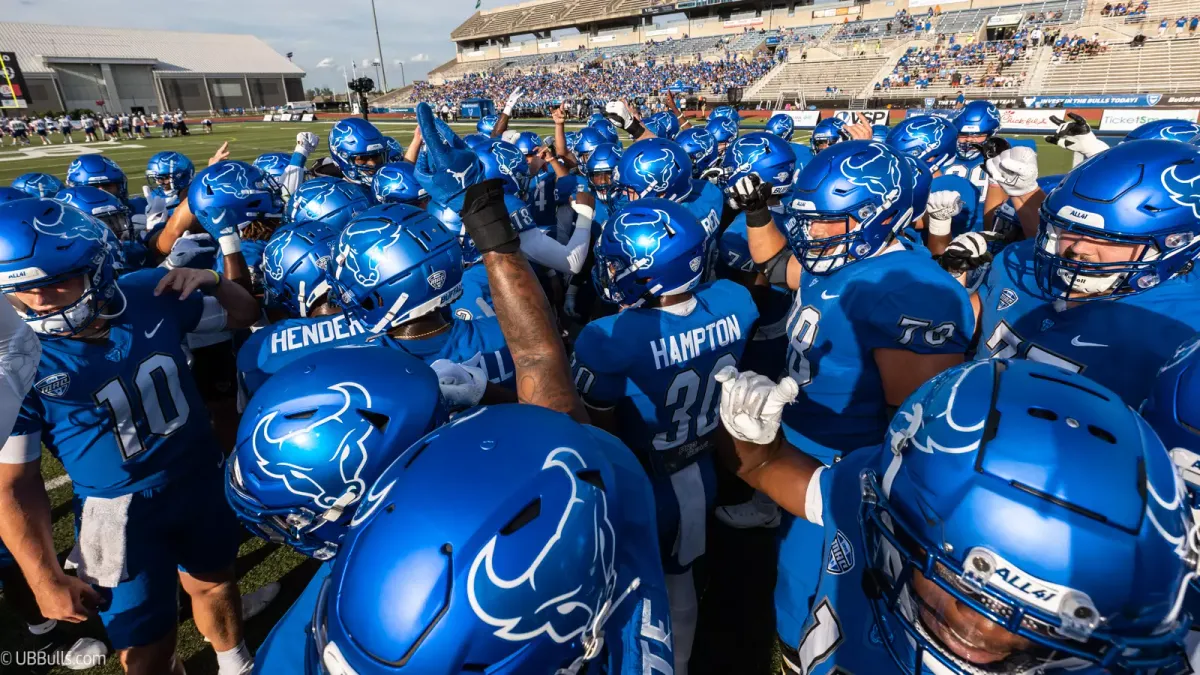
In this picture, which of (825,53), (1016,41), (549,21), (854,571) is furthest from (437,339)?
(549,21)

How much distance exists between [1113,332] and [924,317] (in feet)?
2.74

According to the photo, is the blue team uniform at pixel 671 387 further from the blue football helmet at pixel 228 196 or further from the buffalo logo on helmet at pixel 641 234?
the blue football helmet at pixel 228 196

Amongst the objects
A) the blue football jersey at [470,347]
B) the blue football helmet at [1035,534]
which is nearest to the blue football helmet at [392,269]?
the blue football jersey at [470,347]

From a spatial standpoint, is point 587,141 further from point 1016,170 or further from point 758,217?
point 1016,170

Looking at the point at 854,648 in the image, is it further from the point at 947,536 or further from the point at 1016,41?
the point at 1016,41

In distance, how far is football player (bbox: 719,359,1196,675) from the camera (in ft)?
4.26

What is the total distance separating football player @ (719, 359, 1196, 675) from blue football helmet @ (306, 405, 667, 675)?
2.63 feet

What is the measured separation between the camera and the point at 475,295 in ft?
15.3

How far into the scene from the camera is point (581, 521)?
4.41 ft

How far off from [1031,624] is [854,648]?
0.65 meters

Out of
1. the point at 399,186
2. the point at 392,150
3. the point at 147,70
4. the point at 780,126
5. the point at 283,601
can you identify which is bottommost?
the point at 283,601

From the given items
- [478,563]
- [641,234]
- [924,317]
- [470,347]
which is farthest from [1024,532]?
[470,347]

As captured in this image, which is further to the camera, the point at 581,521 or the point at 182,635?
the point at 182,635

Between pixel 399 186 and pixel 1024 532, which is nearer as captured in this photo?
pixel 1024 532
